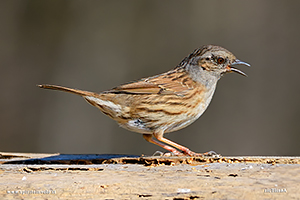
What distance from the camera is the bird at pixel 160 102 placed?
4143mm

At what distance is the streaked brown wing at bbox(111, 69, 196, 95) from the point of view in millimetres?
4270

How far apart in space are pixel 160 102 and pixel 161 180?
1.81 metres

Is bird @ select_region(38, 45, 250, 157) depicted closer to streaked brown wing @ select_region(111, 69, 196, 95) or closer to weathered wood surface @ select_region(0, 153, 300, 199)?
streaked brown wing @ select_region(111, 69, 196, 95)

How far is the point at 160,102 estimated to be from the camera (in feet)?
13.8

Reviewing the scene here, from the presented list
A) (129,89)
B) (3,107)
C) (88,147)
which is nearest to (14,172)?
(129,89)

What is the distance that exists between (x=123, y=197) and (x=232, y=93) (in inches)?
205

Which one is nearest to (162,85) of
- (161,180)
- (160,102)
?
(160,102)

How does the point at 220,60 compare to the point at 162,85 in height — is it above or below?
above

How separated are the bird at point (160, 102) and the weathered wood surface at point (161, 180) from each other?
105 cm

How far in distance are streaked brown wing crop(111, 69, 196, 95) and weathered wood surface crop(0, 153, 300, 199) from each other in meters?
1.29

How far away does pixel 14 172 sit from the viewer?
9.30 ft

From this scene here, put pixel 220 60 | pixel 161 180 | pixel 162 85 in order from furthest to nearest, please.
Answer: pixel 220 60
pixel 162 85
pixel 161 180

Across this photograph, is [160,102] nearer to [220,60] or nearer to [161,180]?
[220,60]

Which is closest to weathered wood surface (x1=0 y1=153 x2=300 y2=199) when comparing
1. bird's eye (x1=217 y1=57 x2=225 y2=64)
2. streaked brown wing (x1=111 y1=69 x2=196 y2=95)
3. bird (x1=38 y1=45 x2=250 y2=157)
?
bird (x1=38 y1=45 x2=250 y2=157)
